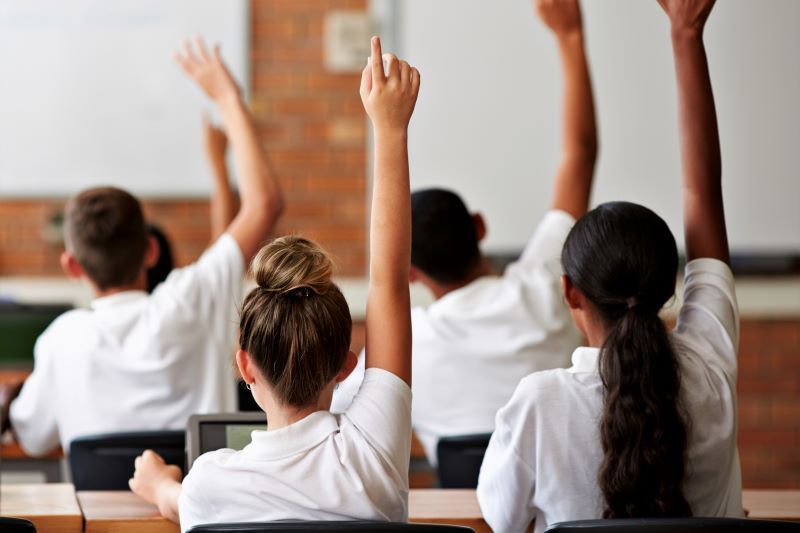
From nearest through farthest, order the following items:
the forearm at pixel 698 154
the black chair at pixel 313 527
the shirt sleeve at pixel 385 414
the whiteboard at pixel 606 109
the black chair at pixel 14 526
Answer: the black chair at pixel 313 527 < the black chair at pixel 14 526 < the shirt sleeve at pixel 385 414 < the forearm at pixel 698 154 < the whiteboard at pixel 606 109

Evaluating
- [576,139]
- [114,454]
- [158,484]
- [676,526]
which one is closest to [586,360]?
[676,526]

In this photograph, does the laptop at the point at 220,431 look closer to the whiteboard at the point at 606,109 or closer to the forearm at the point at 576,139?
the forearm at the point at 576,139

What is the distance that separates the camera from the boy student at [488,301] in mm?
2457

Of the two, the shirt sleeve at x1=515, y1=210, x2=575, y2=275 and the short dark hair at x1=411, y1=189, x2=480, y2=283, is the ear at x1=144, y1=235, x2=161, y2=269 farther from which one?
the shirt sleeve at x1=515, y1=210, x2=575, y2=275

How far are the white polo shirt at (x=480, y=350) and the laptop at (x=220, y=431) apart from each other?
752 millimetres

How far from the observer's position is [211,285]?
8.38 feet

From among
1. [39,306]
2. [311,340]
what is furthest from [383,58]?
[39,306]

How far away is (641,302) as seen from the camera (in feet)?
5.36

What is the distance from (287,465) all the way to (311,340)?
0.17m

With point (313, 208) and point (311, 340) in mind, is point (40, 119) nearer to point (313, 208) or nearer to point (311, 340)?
point (313, 208)

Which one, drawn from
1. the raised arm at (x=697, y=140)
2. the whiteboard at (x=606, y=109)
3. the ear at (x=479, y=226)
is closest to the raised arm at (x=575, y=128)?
the ear at (x=479, y=226)

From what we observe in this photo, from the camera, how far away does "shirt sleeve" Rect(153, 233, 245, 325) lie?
8.32 feet

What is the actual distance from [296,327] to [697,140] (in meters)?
0.80

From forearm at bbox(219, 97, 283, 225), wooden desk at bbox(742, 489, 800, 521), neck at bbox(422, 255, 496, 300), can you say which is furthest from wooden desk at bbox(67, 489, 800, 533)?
forearm at bbox(219, 97, 283, 225)
